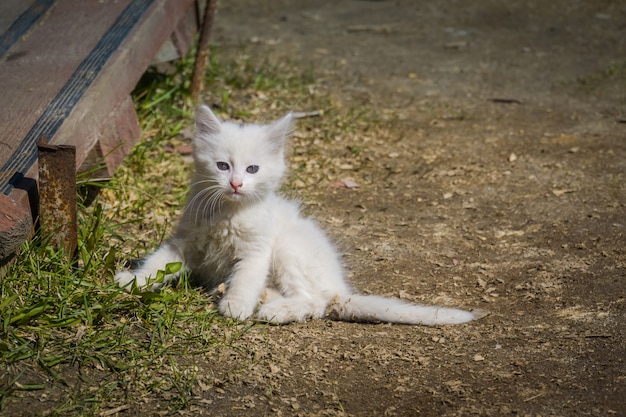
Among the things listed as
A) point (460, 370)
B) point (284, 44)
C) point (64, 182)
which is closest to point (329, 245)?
point (460, 370)

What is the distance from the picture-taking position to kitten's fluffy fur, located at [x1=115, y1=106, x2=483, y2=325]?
3217 mm

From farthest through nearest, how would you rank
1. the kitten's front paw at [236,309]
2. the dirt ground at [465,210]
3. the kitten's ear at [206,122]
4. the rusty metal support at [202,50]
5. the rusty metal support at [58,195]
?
the rusty metal support at [202,50]
the kitten's ear at [206,122]
the kitten's front paw at [236,309]
the rusty metal support at [58,195]
the dirt ground at [465,210]

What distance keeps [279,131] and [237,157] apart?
0.84 feet

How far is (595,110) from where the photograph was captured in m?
5.89

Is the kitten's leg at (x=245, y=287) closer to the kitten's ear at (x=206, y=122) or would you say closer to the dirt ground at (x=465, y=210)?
the dirt ground at (x=465, y=210)

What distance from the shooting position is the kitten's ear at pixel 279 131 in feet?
11.1

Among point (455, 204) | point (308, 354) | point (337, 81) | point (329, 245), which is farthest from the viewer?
point (337, 81)

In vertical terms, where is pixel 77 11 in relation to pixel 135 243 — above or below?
above

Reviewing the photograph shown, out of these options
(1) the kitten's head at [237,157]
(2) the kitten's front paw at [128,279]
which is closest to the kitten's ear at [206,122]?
(1) the kitten's head at [237,157]

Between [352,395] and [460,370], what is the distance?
44cm

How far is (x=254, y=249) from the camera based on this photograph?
11.1ft

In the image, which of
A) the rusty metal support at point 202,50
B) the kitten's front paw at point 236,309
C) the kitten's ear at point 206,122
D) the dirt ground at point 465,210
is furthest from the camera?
the rusty metal support at point 202,50

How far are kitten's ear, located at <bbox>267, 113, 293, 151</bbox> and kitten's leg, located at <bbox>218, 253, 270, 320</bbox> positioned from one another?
0.51 metres

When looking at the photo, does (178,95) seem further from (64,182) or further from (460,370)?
(460,370)
